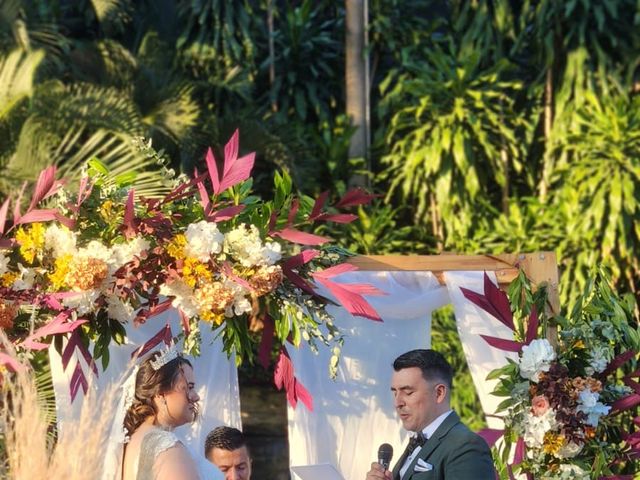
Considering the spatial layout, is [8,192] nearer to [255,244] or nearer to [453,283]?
[453,283]

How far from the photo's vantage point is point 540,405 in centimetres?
503

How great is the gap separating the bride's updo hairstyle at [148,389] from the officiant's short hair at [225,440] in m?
1.01

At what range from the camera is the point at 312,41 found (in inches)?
474

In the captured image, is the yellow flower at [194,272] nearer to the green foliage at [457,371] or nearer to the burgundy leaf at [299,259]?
the burgundy leaf at [299,259]

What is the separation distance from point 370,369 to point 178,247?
1.98m

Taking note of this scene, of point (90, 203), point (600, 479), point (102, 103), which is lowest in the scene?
point (600, 479)

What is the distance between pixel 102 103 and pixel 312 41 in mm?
3848

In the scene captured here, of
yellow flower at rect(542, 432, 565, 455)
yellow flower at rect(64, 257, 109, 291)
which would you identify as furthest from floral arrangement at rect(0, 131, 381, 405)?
yellow flower at rect(542, 432, 565, 455)

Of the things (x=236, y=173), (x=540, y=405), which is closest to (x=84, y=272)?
(x=236, y=173)

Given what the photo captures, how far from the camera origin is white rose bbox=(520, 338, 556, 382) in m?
5.04

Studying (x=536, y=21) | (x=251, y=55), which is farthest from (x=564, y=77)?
(x=251, y=55)

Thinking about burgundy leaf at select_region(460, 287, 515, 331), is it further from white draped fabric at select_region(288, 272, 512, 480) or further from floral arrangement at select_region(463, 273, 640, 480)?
white draped fabric at select_region(288, 272, 512, 480)

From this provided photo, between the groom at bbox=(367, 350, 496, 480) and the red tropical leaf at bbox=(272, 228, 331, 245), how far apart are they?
612 millimetres

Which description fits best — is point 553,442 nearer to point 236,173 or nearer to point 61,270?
point 236,173
